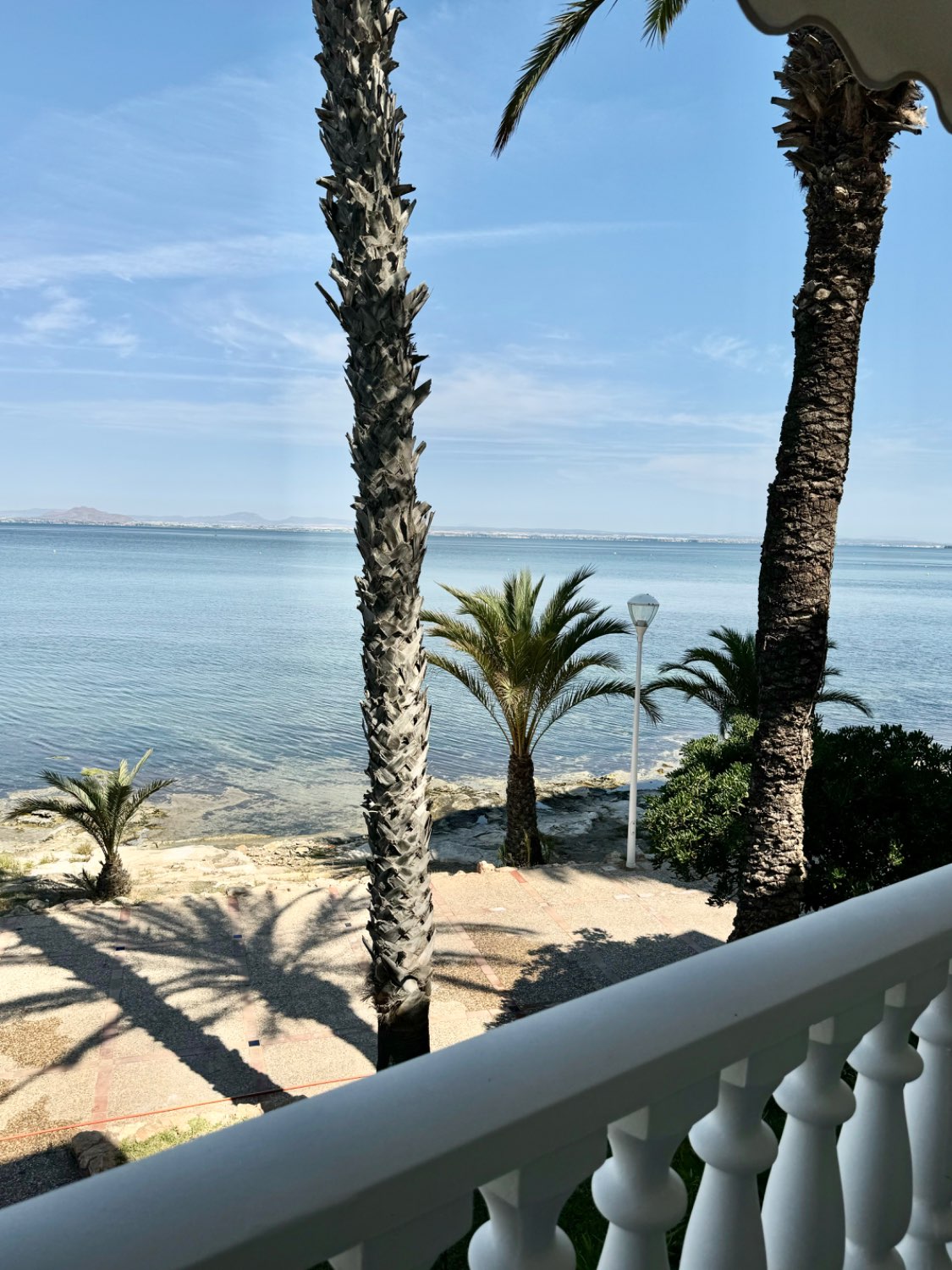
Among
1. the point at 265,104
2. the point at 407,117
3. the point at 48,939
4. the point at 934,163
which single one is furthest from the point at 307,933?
the point at 265,104

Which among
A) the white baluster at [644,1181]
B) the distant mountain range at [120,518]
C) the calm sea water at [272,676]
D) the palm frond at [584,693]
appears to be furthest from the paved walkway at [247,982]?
the distant mountain range at [120,518]

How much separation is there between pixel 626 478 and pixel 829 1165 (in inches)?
4471

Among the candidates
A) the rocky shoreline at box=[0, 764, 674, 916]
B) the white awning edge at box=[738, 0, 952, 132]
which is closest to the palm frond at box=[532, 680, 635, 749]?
the rocky shoreline at box=[0, 764, 674, 916]

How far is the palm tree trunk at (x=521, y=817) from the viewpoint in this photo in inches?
467

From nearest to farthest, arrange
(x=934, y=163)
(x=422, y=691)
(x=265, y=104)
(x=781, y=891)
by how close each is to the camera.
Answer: (x=422, y=691) → (x=781, y=891) → (x=934, y=163) → (x=265, y=104)

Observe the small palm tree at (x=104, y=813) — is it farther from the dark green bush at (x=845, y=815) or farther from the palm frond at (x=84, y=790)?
the dark green bush at (x=845, y=815)

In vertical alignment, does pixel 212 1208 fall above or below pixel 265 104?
below

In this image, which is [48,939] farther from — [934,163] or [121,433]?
[121,433]

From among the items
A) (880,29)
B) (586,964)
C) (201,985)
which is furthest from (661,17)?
(201,985)

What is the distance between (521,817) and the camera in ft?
39.3

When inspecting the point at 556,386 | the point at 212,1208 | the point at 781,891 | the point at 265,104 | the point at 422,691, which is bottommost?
the point at 781,891

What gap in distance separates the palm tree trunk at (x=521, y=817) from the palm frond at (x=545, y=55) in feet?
23.9

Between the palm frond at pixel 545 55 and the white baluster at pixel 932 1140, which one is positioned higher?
the palm frond at pixel 545 55

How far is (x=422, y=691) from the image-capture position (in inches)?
241
